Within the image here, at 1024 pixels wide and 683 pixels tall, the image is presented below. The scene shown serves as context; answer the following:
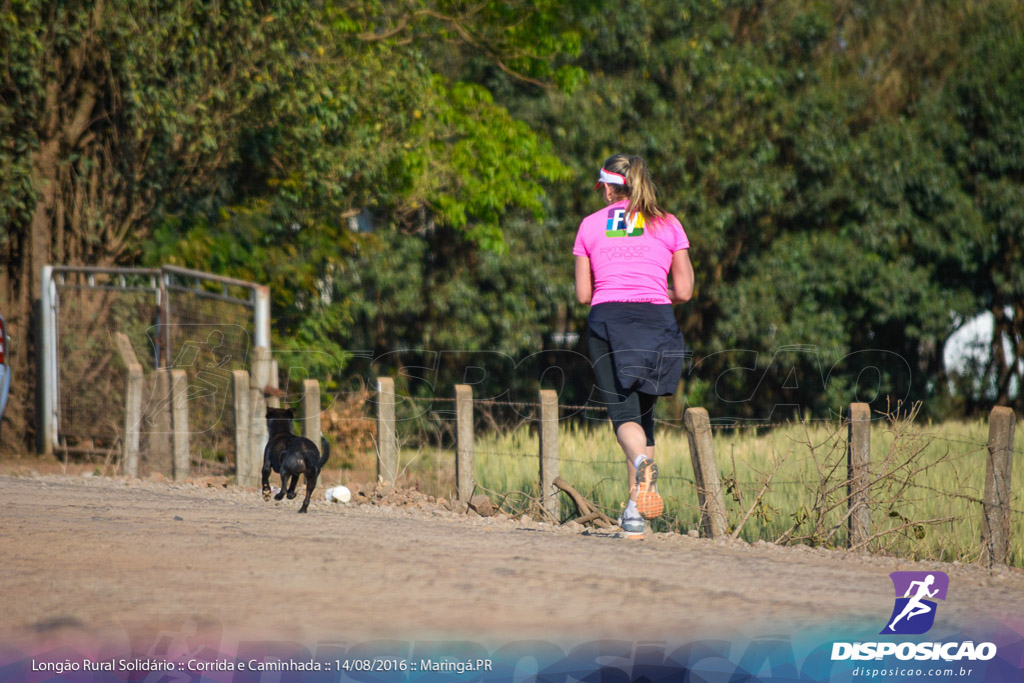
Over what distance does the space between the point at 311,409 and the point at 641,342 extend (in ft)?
13.4

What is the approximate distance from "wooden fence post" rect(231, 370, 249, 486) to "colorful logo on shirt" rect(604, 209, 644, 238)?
492 cm

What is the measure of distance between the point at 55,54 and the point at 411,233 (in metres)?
7.70

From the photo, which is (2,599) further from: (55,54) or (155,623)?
(55,54)

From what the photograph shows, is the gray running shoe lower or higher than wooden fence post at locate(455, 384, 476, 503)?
lower

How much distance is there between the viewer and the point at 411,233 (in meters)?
19.9

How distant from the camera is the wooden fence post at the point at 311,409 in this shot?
30.8 ft

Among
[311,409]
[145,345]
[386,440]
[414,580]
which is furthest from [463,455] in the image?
[145,345]

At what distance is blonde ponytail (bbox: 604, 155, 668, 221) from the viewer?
6.22 meters

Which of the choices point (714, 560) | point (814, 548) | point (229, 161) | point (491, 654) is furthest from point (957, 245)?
point (491, 654)

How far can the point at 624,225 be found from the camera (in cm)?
627

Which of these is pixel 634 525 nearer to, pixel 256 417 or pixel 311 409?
pixel 311 409

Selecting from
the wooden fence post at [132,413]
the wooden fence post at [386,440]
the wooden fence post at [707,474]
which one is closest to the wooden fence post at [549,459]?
the wooden fence post at [707,474]

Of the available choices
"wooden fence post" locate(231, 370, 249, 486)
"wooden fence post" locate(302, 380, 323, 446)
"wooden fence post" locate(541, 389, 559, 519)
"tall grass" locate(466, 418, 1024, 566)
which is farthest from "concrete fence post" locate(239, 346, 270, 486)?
"wooden fence post" locate(541, 389, 559, 519)

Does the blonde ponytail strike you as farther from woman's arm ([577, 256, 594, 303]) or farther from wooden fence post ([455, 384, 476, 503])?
wooden fence post ([455, 384, 476, 503])
